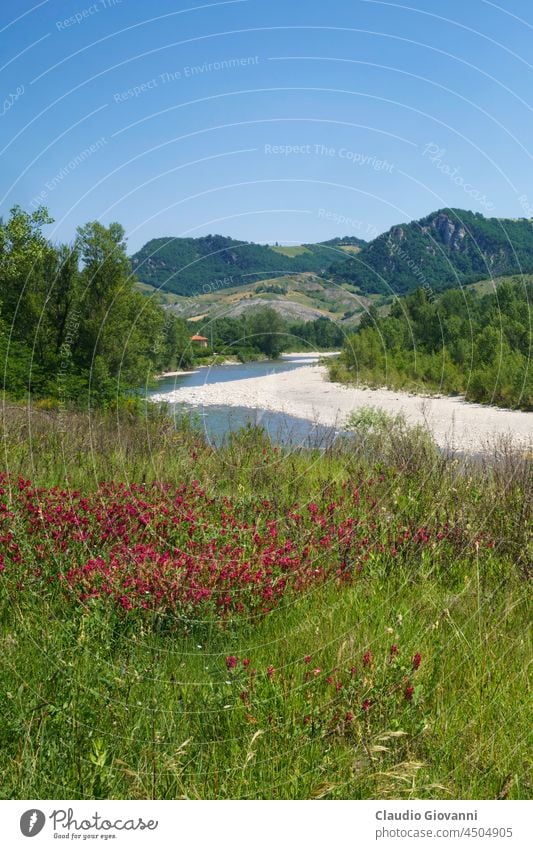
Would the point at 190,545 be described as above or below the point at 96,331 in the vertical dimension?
below

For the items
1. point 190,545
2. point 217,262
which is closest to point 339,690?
point 190,545

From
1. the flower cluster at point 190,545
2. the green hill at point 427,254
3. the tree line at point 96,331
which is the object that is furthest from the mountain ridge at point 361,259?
the flower cluster at point 190,545

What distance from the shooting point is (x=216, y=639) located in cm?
392

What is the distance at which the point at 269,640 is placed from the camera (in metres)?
3.83

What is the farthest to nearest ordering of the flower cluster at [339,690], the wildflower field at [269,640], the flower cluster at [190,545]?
the flower cluster at [190,545] → the flower cluster at [339,690] → the wildflower field at [269,640]

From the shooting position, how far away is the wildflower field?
8.45 ft

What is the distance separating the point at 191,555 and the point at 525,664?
2317 mm

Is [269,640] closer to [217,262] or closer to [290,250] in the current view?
[217,262]

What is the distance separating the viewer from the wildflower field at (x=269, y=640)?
2576mm

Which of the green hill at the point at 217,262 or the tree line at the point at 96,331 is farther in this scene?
the tree line at the point at 96,331

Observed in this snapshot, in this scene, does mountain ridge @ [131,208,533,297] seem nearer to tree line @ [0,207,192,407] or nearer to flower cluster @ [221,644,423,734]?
tree line @ [0,207,192,407]

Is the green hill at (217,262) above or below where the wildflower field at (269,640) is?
above

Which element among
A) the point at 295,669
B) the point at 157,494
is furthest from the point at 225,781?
the point at 157,494

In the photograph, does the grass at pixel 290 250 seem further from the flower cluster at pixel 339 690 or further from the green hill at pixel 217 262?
the flower cluster at pixel 339 690
